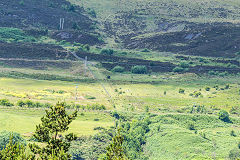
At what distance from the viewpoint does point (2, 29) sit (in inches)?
5007

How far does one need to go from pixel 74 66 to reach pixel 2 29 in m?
37.3

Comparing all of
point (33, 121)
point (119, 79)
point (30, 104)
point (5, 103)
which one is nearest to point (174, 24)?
point (119, 79)

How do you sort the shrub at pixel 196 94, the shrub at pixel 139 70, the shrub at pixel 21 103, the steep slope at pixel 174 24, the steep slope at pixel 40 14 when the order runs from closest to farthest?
the shrub at pixel 21 103 < the shrub at pixel 196 94 < the shrub at pixel 139 70 < the steep slope at pixel 174 24 < the steep slope at pixel 40 14

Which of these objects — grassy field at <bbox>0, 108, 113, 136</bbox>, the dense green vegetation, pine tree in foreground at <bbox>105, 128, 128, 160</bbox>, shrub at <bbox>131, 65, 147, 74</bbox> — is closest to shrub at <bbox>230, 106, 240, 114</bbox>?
the dense green vegetation

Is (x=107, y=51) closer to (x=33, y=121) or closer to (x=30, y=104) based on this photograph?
(x=30, y=104)

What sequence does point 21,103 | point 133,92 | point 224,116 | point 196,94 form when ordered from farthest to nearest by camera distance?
1. point 133,92
2. point 196,94
3. point 21,103
4. point 224,116

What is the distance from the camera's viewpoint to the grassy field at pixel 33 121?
186 ft

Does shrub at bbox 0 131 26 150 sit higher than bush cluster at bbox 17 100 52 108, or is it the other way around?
bush cluster at bbox 17 100 52 108

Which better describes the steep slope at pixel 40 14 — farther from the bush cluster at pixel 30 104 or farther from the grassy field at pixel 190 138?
the grassy field at pixel 190 138

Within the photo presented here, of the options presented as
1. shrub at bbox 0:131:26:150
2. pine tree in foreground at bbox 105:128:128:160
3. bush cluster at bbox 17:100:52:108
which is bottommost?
shrub at bbox 0:131:26:150

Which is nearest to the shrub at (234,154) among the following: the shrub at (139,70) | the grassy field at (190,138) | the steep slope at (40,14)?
the grassy field at (190,138)

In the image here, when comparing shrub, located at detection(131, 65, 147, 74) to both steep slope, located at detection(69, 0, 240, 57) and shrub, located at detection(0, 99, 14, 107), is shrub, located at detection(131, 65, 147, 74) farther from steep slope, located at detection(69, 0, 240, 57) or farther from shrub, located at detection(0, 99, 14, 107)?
shrub, located at detection(0, 99, 14, 107)

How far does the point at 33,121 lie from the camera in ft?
197

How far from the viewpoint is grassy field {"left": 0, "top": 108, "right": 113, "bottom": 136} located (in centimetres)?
5678
